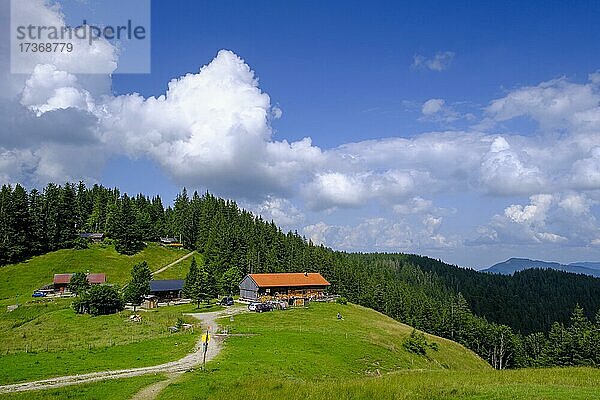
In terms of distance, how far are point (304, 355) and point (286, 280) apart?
2329 inches

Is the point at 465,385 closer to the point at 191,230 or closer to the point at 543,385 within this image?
the point at 543,385

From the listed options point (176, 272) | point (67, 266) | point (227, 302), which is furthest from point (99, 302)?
point (176, 272)

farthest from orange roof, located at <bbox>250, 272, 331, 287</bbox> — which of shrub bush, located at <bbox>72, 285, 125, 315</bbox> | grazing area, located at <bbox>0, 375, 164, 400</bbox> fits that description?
grazing area, located at <bbox>0, 375, 164, 400</bbox>

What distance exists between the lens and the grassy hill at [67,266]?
355ft

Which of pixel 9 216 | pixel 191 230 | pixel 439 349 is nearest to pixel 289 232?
pixel 191 230

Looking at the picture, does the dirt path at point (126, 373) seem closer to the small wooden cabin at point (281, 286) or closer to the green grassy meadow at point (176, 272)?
the small wooden cabin at point (281, 286)

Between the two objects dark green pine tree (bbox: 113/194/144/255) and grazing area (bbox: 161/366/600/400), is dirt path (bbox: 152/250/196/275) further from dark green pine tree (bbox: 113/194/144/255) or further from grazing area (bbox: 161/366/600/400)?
grazing area (bbox: 161/366/600/400)

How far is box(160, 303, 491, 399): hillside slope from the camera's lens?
3372 cm

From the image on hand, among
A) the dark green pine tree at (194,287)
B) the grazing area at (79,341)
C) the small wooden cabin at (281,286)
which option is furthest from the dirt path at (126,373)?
the small wooden cabin at (281,286)

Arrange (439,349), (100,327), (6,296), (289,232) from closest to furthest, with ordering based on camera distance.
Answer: (100,327) → (439,349) → (6,296) → (289,232)

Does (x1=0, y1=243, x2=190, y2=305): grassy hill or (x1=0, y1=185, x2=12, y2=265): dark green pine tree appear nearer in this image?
(x1=0, y1=243, x2=190, y2=305): grassy hill

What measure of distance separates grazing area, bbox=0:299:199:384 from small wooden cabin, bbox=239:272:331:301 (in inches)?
789

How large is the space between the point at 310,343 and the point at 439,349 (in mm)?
29037

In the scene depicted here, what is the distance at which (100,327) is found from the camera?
220 ft
